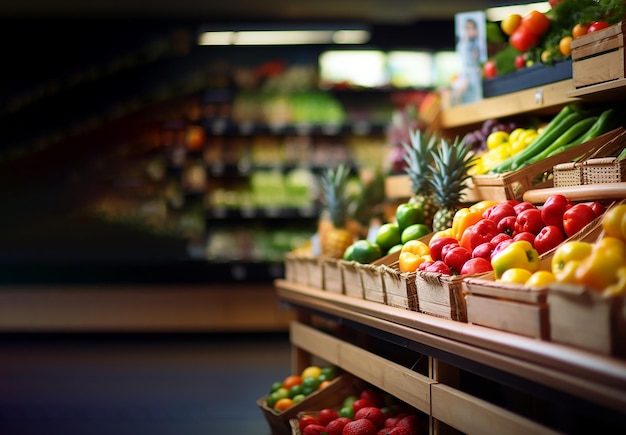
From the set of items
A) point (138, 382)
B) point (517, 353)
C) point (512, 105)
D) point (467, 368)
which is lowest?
point (138, 382)

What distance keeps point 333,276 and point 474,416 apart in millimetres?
1539

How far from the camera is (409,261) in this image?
3115mm

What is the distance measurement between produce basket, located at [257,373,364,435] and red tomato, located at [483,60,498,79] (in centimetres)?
179

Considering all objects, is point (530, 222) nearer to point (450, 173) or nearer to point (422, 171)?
point (450, 173)

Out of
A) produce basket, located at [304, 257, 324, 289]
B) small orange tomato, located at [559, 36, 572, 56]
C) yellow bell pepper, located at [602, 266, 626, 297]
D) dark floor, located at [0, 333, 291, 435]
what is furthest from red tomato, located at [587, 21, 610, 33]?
dark floor, located at [0, 333, 291, 435]

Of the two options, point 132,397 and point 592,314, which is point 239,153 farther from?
point 592,314

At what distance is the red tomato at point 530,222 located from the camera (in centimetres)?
271

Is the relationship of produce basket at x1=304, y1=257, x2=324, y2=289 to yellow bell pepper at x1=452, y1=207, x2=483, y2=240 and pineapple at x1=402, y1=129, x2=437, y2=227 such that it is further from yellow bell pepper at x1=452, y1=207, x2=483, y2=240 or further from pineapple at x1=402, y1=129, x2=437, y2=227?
yellow bell pepper at x1=452, y1=207, x2=483, y2=240

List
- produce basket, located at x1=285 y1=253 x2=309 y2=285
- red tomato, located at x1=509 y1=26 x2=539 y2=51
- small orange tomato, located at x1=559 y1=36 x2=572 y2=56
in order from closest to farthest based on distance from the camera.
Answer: small orange tomato, located at x1=559 y1=36 x2=572 y2=56 < red tomato, located at x1=509 y1=26 x2=539 y2=51 < produce basket, located at x1=285 y1=253 x2=309 y2=285

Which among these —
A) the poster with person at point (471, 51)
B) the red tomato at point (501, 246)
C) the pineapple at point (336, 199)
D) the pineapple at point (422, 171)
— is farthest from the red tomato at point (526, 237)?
the pineapple at point (336, 199)

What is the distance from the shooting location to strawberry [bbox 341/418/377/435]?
3.09m

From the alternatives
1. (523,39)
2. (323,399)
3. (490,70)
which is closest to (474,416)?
(323,399)

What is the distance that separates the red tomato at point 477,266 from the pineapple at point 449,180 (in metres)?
0.77

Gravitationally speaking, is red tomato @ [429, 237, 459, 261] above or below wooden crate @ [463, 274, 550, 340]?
above
